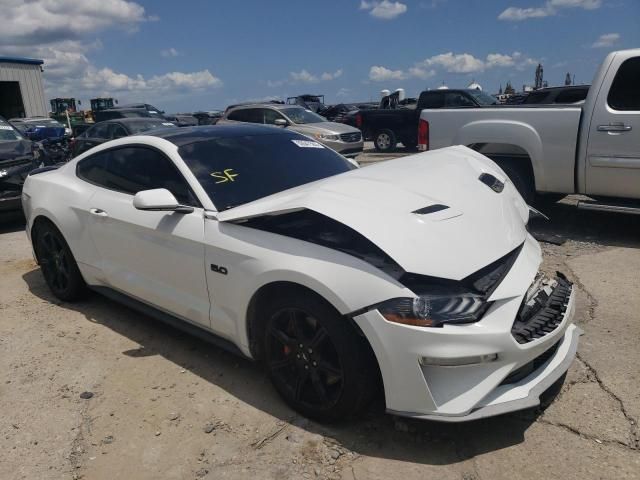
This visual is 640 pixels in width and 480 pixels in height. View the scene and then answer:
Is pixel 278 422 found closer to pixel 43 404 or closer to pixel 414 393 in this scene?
pixel 414 393

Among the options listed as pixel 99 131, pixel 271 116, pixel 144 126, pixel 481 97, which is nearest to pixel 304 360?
pixel 144 126

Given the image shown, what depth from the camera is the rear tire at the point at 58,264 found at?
4.32m

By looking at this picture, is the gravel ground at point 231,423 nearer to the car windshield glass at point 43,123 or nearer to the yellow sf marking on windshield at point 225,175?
the yellow sf marking on windshield at point 225,175

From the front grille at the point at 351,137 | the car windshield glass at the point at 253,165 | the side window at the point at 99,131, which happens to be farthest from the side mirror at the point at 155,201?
the front grille at the point at 351,137

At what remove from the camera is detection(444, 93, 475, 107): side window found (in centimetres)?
1446

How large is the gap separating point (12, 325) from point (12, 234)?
3856 millimetres

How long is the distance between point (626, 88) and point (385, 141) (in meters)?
11.3

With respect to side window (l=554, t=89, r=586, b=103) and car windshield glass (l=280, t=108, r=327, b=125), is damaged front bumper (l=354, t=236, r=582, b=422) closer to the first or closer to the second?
side window (l=554, t=89, r=586, b=103)

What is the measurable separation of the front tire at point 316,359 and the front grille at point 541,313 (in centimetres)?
73

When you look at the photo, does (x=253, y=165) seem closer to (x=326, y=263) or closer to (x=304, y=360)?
(x=326, y=263)

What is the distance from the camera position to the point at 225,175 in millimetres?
3367

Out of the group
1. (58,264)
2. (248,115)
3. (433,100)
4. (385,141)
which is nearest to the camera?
(58,264)

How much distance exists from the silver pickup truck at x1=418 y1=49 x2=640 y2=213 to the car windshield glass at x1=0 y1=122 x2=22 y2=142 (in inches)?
283

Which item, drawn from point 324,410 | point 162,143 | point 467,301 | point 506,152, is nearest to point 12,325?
point 162,143
